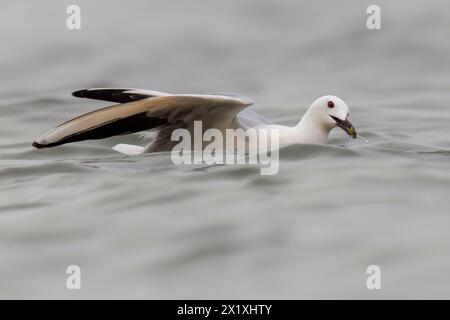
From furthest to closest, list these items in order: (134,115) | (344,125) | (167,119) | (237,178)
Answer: (344,125) → (167,119) → (134,115) → (237,178)

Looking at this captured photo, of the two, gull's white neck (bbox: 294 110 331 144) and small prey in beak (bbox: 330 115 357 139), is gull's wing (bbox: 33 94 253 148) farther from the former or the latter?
small prey in beak (bbox: 330 115 357 139)

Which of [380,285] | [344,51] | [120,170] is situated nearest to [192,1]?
[344,51]

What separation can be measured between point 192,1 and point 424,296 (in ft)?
32.6

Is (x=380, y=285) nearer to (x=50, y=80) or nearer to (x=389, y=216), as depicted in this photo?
(x=389, y=216)

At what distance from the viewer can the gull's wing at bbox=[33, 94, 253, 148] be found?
8.15m

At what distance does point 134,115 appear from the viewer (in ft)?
26.9

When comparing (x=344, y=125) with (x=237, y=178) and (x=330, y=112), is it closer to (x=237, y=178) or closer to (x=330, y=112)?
(x=330, y=112)

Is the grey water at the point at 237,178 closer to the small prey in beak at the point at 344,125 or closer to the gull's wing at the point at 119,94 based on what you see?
the small prey in beak at the point at 344,125

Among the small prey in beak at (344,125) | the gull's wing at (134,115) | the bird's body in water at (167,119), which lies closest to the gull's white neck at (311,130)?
the bird's body in water at (167,119)

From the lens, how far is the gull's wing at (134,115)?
8148 mm

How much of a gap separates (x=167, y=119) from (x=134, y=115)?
0.28m

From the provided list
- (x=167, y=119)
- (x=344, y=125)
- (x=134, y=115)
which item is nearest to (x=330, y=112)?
(x=344, y=125)

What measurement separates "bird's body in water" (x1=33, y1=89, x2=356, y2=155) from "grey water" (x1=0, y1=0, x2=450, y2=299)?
182mm

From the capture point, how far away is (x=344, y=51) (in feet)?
45.3
